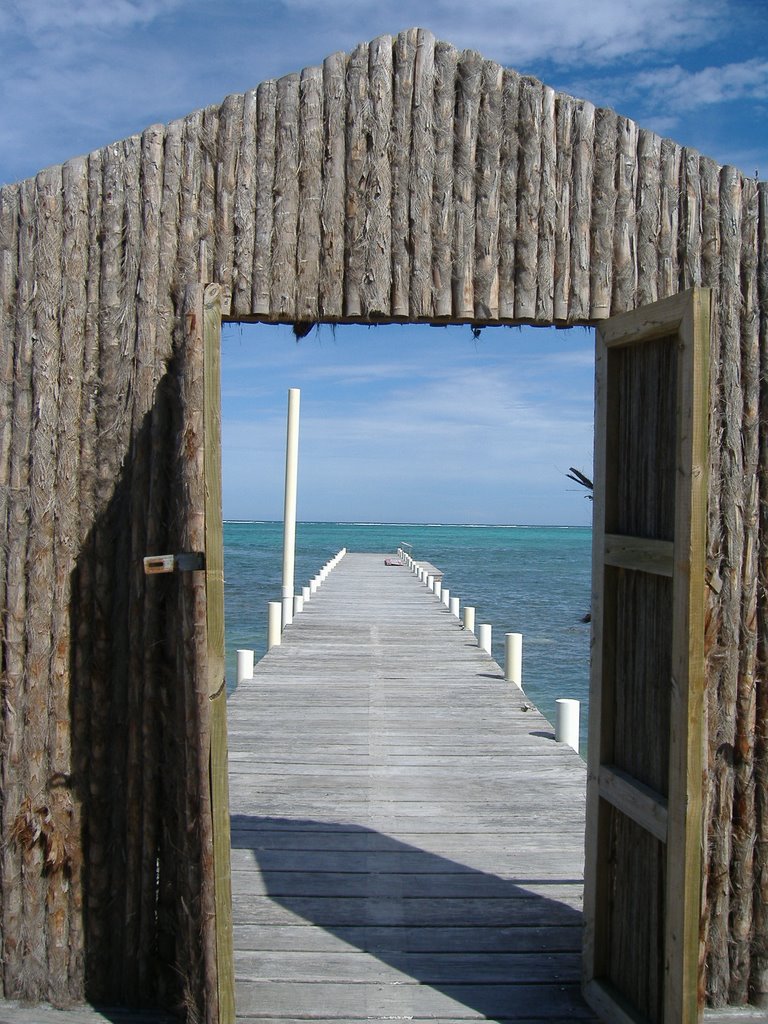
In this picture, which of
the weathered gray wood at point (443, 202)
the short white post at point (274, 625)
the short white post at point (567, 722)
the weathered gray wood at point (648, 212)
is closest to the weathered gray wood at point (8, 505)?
the weathered gray wood at point (443, 202)

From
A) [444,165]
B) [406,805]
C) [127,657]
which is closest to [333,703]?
[406,805]

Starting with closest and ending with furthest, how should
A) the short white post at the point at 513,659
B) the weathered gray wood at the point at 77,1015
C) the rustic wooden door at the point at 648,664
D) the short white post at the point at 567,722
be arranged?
1. the rustic wooden door at the point at 648,664
2. the weathered gray wood at the point at 77,1015
3. the short white post at the point at 567,722
4. the short white post at the point at 513,659

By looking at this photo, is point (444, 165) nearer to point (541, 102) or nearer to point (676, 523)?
point (541, 102)

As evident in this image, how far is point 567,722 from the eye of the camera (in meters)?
8.48

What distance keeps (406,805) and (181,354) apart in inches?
160

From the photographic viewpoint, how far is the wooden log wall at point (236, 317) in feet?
13.9

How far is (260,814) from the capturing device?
21.6 feet

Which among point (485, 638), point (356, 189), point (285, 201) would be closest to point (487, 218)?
point (356, 189)

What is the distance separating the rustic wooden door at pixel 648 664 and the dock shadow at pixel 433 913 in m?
0.33

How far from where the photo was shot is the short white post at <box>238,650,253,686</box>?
11.5 m

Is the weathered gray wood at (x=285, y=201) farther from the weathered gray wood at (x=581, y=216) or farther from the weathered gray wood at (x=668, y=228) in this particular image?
the weathered gray wood at (x=668, y=228)

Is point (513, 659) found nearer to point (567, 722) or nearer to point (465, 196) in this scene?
point (567, 722)

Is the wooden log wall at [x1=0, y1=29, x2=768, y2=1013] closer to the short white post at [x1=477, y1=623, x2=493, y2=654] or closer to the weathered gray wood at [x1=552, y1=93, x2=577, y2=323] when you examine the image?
the weathered gray wood at [x1=552, y1=93, x2=577, y2=323]

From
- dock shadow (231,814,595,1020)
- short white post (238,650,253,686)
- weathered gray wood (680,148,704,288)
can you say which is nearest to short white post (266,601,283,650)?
short white post (238,650,253,686)
